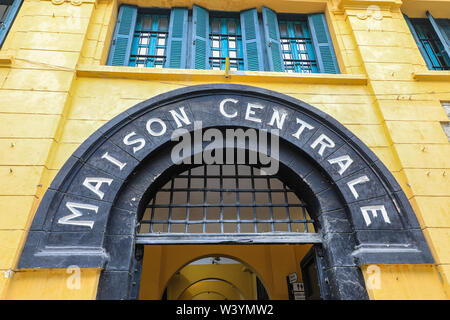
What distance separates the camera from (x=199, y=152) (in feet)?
15.6

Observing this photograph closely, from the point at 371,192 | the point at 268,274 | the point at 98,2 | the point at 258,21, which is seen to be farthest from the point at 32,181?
the point at 268,274

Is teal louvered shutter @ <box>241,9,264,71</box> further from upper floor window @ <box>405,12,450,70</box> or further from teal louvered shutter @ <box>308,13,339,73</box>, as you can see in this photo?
upper floor window @ <box>405,12,450,70</box>

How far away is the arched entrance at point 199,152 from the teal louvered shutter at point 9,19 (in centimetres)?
303

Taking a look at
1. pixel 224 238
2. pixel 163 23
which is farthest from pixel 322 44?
pixel 224 238

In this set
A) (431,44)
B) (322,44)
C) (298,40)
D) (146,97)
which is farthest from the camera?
(298,40)

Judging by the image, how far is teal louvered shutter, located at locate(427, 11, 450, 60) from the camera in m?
6.23

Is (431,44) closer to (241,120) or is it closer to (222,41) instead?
(222,41)

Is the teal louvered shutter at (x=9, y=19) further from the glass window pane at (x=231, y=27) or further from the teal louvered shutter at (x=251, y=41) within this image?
the teal louvered shutter at (x=251, y=41)

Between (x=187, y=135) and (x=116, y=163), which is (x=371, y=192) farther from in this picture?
(x=116, y=163)

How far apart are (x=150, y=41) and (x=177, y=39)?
694mm

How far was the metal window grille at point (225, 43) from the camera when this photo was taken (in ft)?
20.2

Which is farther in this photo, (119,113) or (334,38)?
(334,38)

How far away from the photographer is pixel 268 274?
9.11m
